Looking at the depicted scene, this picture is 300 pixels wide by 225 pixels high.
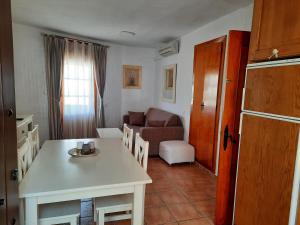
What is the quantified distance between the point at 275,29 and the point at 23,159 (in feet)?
6.52

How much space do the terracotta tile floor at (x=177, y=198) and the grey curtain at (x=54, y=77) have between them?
2419mm

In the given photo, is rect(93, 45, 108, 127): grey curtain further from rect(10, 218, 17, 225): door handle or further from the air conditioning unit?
rect(10, 218, 17, 225): door handle

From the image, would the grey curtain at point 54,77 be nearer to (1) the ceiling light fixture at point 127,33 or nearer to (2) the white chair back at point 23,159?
(1) the ceiling light fixture at point 127,33

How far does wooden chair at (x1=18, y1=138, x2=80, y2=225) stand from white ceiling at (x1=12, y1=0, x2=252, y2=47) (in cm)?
221

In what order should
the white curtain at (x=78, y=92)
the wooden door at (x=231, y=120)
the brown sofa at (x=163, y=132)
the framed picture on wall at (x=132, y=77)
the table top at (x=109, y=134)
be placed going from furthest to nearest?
the framed picture on wall at (x=132, y=77), the white curtain at (x=78, y=92), the brown sofa at (x=163, y=132), the table top at (x=109, y=134), the wooden door at (x=231, y=120)

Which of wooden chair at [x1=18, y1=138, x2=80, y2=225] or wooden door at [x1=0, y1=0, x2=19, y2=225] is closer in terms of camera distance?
wooden door at [x1=0, y1=0, x2=19, y2=225]

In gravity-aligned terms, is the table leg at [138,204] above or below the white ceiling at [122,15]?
below

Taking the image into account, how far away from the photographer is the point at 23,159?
154cm

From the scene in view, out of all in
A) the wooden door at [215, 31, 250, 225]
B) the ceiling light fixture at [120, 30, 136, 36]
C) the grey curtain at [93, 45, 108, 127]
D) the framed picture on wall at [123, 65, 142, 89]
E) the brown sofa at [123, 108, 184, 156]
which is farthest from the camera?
the framed picture on wall at [123, 65, 142, 89]

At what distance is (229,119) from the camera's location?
1857mm

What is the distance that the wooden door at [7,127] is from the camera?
91 cm

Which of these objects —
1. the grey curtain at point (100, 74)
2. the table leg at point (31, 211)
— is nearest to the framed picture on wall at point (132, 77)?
the grey curtain at point (100, 74)

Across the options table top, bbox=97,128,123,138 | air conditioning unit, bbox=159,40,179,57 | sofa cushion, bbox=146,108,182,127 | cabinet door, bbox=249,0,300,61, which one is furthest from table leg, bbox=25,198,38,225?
air conditioning unit, bbox=159,40,179,57

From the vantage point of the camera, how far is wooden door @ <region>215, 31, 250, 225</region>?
1800mm
